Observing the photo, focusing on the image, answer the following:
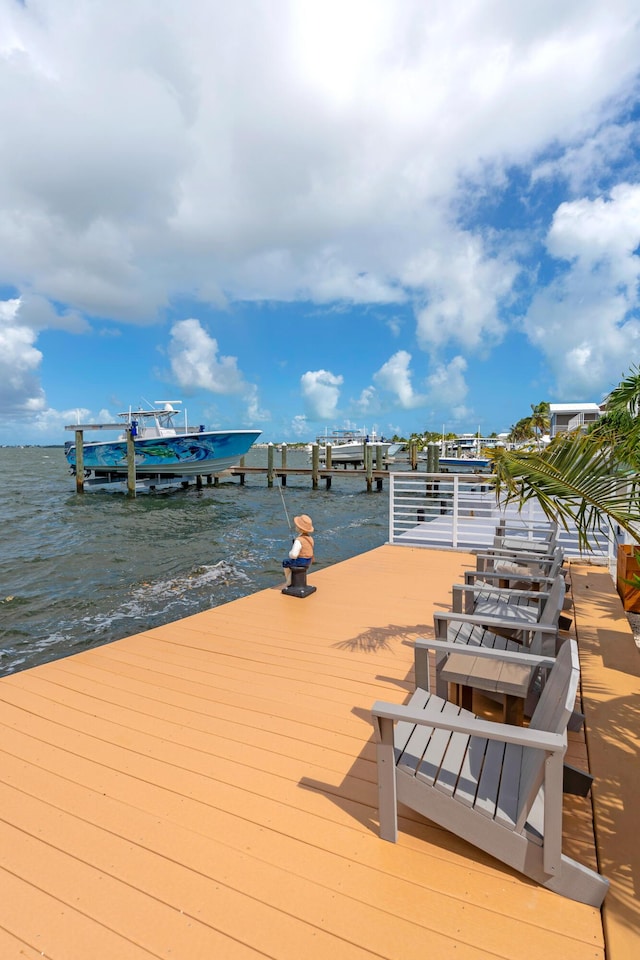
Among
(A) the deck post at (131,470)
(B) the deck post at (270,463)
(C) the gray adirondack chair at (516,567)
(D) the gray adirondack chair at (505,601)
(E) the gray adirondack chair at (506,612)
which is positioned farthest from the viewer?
(B) the deck post at (270,463)

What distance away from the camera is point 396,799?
184 cm

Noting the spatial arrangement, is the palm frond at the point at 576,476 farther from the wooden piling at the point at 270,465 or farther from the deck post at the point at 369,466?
the wooden piling at the point at 270,465

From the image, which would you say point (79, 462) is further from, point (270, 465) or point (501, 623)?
point (501, 623)

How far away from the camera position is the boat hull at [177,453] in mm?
27109

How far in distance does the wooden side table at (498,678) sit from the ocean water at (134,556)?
5.02m

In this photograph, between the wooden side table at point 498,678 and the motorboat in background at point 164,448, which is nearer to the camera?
the wooden side table at point 498,678

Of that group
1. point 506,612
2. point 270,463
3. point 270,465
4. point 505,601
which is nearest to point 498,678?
point 506,612

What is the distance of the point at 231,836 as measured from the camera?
6.23 feet

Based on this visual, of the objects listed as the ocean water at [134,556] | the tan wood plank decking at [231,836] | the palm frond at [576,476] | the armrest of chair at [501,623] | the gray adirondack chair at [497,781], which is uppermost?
the palm frond at [576,476]

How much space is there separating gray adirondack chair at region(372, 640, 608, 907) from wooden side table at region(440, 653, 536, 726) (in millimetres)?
399

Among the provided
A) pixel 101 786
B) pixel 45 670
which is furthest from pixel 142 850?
pixel 45 670

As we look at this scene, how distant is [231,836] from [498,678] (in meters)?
1.40

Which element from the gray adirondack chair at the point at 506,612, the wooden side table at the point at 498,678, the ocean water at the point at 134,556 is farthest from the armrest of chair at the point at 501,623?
the ocean water at the point at 134,556

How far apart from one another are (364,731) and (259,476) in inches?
1462
